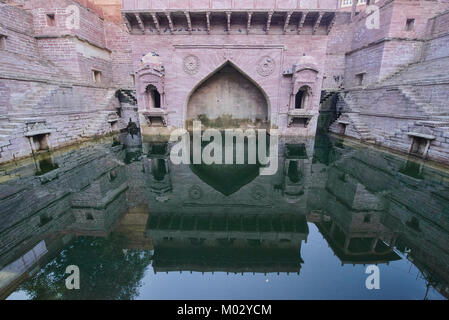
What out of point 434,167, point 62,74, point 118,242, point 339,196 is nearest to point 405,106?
point 434,167

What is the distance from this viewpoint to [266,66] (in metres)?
10.8

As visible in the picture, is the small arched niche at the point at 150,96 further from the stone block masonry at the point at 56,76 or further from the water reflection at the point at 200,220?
the water reflection at the point at 200,220

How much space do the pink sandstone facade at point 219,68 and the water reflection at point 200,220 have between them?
9.63 feet

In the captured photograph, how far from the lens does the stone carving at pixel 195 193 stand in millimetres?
4703

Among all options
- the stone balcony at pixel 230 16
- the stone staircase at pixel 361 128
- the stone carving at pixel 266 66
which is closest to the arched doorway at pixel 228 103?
the stone carving at pixel 266 66

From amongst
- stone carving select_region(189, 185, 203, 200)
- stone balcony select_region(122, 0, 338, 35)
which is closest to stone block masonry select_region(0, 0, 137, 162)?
stone balcony select_region(122, 0, 338, 35)

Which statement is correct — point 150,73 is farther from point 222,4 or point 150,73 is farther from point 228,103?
point 228,103

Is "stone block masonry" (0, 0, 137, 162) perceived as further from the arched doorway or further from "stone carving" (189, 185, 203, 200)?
"stone carving" (189, 185, 203, 200)

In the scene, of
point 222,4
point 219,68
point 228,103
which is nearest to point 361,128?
point 228,103

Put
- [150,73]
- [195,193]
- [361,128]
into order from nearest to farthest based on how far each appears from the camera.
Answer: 1. [195,193]
2. [150,73]
3. [361,128]

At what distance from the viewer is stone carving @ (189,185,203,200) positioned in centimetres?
470

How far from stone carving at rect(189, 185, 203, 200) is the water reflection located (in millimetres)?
25

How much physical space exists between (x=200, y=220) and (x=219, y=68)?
382 inches

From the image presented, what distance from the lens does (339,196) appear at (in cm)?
493
